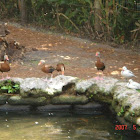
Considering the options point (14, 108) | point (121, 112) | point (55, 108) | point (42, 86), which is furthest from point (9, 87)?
point (121, 112)

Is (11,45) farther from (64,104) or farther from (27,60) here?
(64,104)

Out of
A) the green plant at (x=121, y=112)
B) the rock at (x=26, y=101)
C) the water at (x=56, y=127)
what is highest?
the green plant at (x=121, y=112)

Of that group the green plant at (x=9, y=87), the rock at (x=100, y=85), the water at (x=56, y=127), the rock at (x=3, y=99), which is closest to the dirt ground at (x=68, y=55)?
the green plant at (x=9, y=87)

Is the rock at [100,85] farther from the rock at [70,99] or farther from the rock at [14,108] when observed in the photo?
the rock at [14,108]

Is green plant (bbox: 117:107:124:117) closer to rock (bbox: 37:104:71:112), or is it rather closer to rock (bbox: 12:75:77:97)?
rock (bbox: 37:104:71:112)

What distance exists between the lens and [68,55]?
12.5 meters

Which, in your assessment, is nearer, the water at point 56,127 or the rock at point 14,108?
the water at point 56,127

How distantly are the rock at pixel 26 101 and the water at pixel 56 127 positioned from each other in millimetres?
236

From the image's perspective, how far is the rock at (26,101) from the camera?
26.4 feet

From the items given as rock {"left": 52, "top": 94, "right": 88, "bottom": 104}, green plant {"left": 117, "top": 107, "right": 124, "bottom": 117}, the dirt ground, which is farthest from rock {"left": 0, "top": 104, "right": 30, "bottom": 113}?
green plant {"left": 117, "top": 107, "right": 124, "bottom": 117}

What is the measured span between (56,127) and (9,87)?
155cm

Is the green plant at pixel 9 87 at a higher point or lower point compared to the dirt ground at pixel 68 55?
higher

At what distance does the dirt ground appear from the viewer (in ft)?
34.4

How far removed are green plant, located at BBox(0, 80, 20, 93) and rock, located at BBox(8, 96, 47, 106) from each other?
0.22 meters
